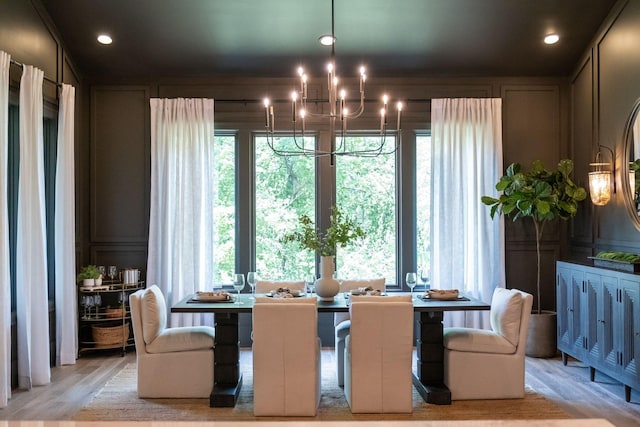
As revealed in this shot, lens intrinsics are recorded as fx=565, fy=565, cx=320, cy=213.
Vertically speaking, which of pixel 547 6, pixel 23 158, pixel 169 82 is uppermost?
pixel 547 6

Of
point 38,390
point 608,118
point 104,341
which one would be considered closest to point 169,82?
point 104,341

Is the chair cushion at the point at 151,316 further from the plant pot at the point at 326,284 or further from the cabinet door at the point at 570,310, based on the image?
the cabinet door at the point at 570,310

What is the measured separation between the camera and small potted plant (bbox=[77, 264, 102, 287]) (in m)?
5.48

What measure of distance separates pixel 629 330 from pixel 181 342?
10.6 feet

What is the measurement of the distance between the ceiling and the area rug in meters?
3.26

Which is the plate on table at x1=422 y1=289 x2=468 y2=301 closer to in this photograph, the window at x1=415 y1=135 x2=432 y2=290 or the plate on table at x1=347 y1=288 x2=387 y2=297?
the plate on table at x1=347 y1=288 x2=387 y2=297

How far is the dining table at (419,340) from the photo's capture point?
4.05 meters

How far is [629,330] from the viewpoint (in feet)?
13.2

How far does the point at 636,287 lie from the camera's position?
3.92 m

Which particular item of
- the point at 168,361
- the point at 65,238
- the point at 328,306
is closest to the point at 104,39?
the point at 65,238

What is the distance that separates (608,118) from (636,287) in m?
1.91

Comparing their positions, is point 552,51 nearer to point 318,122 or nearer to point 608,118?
point 608,118

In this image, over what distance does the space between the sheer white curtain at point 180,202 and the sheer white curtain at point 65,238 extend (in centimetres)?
81

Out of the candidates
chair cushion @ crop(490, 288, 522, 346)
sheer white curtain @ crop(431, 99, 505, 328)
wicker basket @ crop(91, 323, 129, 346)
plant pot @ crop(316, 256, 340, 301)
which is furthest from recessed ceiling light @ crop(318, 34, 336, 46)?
wicker basket @ crop(91, 323, 129, 346)
